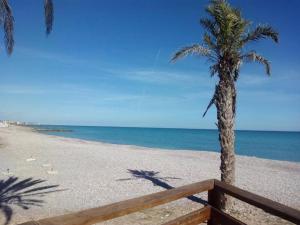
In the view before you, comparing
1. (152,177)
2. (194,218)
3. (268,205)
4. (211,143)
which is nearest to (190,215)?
(194,218)

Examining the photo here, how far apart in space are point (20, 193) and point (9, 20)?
615cm

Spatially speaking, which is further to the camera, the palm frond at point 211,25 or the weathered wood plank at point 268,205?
the palm frond at point 211,25

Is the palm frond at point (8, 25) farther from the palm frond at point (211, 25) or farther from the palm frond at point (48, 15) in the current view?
the palm frond at point (211, 25)

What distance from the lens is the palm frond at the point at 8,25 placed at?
10.1 m

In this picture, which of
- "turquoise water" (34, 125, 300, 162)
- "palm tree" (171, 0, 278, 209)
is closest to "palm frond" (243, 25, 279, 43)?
"palm tree" (171, 0, 278, 209)

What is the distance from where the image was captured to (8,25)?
1040cm

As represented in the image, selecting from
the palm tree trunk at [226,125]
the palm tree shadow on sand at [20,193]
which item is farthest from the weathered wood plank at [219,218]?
the palm tree shadow on sand at [20,193]

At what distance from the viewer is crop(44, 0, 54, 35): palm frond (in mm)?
10211

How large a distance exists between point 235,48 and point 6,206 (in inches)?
331

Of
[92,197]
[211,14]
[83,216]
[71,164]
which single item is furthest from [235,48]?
[71,164]

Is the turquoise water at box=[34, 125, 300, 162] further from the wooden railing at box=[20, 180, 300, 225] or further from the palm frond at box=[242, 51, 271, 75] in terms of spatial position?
the wooden railing at box=[20, 180, 300, 225]

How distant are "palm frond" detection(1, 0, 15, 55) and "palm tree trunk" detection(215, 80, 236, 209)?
23.7 ft

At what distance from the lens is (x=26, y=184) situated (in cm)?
1265

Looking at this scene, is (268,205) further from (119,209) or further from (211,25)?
(211,25)
